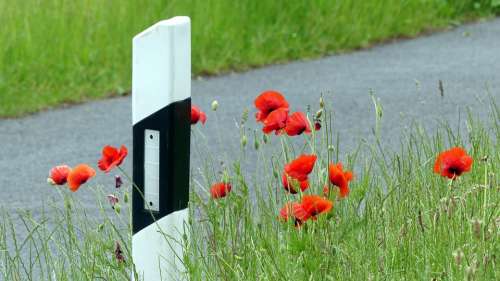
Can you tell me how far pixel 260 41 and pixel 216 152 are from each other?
2.61m

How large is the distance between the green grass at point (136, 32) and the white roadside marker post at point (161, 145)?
4676mm

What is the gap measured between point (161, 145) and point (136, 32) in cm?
599

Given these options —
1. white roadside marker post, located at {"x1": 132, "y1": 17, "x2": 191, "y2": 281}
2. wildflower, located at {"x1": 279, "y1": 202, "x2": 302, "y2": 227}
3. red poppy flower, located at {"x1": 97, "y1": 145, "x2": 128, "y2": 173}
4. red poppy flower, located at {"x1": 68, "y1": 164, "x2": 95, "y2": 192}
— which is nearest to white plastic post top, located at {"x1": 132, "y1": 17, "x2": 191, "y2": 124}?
white roadside marker post, located at {"x1": 132, "y1": 17, "x2": 191, "y2": 281}

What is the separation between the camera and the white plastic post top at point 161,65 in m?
3.42

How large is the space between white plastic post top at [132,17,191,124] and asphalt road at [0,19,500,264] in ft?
9.05

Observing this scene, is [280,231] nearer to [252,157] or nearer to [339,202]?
[339,202]

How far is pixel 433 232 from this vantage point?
3.81 m

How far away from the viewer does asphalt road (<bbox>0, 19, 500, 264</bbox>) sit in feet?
23.2

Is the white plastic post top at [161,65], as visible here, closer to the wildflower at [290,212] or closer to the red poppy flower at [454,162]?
the wildflower at [290,212]

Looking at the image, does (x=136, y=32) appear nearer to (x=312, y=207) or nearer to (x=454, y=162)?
(x=454, y=162)

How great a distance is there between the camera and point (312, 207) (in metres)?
3.42

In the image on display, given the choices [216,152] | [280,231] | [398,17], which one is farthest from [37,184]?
[398,17]

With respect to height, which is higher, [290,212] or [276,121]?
[276,121]

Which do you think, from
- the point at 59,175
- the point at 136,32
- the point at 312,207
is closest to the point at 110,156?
the point at 59,175
